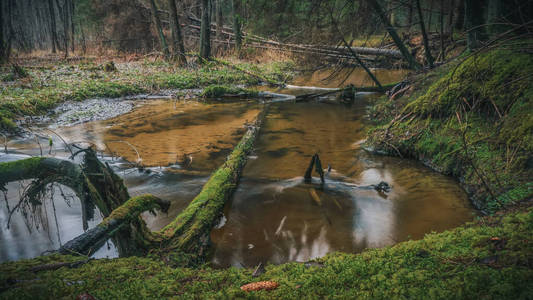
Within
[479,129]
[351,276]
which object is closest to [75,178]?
[351,276]

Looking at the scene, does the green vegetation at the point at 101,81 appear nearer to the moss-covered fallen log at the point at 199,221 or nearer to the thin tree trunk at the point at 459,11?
the moss-covered fallen log at the point at 199,221

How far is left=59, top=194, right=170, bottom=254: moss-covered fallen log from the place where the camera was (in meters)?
2.10

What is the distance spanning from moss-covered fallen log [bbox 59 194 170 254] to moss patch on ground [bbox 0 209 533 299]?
12 centimetres

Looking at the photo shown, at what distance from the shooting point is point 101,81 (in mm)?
13359

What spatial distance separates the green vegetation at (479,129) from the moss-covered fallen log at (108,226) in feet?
10.1

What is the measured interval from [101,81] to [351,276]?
1436 centimetres

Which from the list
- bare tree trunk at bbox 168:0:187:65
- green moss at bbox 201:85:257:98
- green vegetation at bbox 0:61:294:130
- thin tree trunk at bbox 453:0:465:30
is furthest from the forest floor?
bare tree trunk at bbox 168:0:187:65

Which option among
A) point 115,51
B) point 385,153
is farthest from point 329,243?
point 115,51

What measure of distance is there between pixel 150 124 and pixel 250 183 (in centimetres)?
537

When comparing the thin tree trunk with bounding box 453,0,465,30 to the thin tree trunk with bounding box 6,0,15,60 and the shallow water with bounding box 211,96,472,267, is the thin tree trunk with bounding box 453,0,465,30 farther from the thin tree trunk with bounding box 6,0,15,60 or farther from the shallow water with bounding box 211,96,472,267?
the thin tree trunk with bounding box 6,0,15,60

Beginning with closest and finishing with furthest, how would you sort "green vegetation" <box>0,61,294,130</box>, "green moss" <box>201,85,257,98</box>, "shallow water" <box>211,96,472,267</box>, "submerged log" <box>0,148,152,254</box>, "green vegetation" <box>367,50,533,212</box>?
"submerged log" <box>0,148,152,254</box>, "shallow water" <box>211,96,472,267</box>, "green vegetation" <box>367,50,533,212</box>, "green vegetation" <box>0,61,294,130</box>, "green moss" <box>201,85,257,98</box>

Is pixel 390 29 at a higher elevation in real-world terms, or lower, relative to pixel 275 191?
higher

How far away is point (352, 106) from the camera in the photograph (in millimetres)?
11875

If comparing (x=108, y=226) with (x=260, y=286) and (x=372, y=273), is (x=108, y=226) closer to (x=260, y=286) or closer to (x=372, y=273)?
(x=260, y=286)
